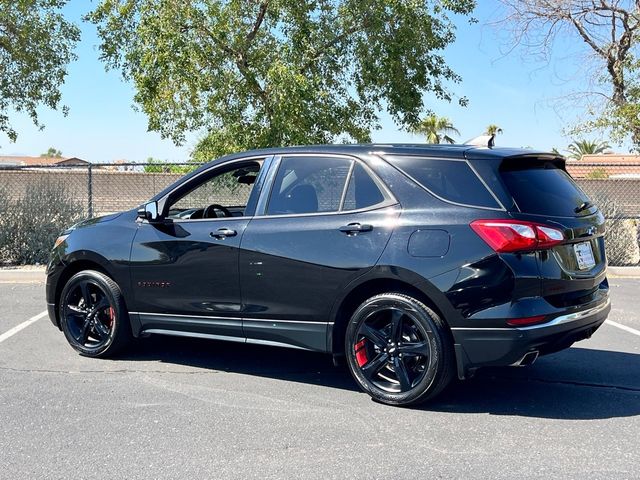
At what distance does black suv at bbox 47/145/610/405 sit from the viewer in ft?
14.6

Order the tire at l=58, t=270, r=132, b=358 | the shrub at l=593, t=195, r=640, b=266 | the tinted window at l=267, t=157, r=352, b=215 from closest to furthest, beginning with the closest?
the tinted window at l=267, t=157, r=352, b=215 → the tire at l=58, t=270, r=132, b=358 → the shrub at l=593, t=195, r=640, b=266

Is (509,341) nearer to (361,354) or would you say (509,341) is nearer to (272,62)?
(361,354)

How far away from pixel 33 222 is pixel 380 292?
9.17m

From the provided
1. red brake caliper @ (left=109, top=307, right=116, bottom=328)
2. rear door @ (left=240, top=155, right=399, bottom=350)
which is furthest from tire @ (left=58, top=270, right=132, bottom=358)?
rear door @ (left=240, top=155, right=399, bottom=350)

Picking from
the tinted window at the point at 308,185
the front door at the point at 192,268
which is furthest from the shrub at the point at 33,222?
the tinted window at the point at 308,185

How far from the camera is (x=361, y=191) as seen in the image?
4.99 meters

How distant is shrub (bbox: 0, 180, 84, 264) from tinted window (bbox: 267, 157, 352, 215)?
794 cm

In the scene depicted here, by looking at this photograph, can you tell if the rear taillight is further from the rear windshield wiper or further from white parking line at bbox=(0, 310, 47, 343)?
white parking line at bbox=(0, 310, 47, 343)

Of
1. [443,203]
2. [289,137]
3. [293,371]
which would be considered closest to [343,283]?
[443,203]

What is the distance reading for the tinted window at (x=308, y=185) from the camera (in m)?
5.12

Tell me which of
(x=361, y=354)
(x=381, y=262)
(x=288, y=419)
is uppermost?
(x=381, y=262)

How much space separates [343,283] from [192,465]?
1.63 meters

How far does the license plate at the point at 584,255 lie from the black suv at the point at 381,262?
0.02 metres

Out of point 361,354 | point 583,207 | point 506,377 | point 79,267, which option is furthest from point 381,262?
point 79,267
